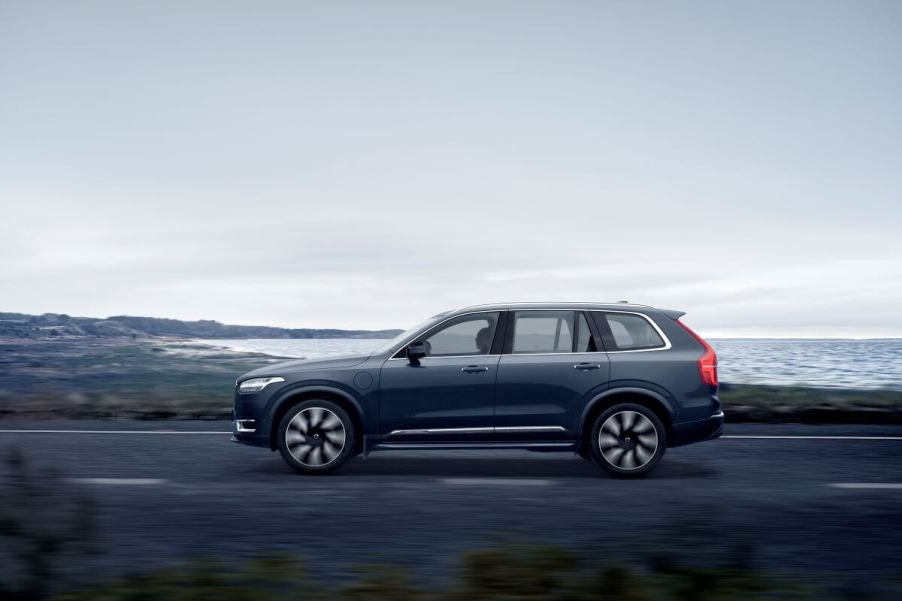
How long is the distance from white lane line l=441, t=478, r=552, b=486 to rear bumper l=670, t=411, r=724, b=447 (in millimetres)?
1467

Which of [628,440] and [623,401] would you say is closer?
[628,440]

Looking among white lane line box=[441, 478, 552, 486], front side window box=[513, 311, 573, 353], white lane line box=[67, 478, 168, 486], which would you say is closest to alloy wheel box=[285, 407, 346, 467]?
white lane line box=[441, 478, 552, 486]

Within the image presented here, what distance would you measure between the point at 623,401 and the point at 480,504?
2355 mm

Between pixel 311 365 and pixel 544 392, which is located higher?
pixel 311 365

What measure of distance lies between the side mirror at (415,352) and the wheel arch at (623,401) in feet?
5.92

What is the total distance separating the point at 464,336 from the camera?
9336mm

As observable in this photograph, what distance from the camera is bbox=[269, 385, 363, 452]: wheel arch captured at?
916 cm

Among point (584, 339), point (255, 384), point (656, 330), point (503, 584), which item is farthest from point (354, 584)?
point (656, 330)

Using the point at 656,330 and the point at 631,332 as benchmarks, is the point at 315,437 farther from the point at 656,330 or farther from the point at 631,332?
the point at 656,330

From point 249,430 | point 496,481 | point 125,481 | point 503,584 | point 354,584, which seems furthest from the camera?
point 249,430

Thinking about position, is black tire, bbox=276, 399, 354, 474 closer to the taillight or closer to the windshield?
the windshield

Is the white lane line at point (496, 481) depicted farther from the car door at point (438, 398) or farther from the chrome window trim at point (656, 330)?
the chrome window trim at point (656, 330)

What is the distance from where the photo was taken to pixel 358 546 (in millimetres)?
6051

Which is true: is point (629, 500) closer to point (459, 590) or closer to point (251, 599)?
point (459, 590)
